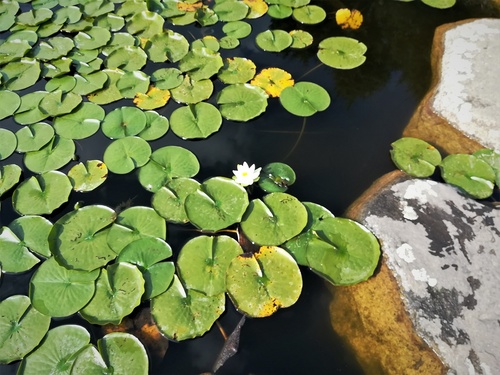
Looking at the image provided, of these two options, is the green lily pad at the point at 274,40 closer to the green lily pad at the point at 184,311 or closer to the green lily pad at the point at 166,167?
the green lily pad at the point at 166,167

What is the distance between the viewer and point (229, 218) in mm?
2422

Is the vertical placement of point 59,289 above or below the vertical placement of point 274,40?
below

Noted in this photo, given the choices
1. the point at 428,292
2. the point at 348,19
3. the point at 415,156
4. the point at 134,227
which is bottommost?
the point at 134,227

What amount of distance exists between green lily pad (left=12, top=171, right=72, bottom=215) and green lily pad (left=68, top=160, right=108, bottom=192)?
5 centimetres

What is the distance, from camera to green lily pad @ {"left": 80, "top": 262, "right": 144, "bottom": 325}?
2.10m

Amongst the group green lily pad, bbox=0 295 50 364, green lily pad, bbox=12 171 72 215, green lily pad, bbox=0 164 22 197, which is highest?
green lily pad, bbox=12 171 72 215

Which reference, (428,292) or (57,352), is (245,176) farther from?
(57,352)

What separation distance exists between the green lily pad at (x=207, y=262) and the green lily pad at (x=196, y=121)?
0.93m

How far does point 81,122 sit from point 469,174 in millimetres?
2795

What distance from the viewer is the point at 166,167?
9.03 ft

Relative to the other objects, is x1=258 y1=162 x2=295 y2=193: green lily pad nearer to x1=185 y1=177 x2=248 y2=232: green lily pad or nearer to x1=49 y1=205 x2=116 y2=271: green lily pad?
x1=185 y1=177 x2=248 y2=232: green lily pad

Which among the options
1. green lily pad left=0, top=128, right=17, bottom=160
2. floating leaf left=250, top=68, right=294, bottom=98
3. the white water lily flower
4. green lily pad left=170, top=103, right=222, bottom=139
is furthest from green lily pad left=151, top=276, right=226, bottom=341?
floating leaf left=250, top=68, right=294, bottom=98

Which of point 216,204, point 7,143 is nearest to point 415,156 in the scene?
point 216,204

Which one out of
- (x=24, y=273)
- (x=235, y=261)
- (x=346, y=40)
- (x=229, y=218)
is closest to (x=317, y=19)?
(x=346, y=40)
